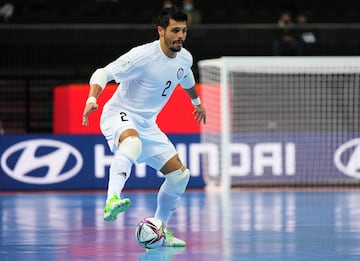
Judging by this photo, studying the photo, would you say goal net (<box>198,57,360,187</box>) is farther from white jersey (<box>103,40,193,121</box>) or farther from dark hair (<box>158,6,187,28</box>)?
dark hair (<box>158,6,187,28</box>)

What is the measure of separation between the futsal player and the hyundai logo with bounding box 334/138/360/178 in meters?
8.55

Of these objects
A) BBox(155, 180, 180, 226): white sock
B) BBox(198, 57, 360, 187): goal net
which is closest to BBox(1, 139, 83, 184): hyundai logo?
BBox(198, 57, 360, 187): goal net

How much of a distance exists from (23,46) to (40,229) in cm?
930

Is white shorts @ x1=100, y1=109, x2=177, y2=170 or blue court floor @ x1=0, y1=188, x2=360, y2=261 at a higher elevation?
white shorts @ x1=100, y1=109, x2=177, y2=170

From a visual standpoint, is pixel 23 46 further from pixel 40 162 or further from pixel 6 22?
pixel 40 162

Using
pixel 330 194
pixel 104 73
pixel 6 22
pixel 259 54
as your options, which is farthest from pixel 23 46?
pixel 104 73

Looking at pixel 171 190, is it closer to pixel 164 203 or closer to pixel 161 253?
pixel 164 203

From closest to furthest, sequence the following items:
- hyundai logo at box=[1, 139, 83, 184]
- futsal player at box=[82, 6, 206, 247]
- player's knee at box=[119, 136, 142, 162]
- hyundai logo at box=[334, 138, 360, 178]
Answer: player's knee at box=[119, 136, 142, 162]
futsal player at box=[82, 6, 206, 247]
hyundai logo at box=[1, 139, 83, 184]
hyundai logo at box=[334, 138, 360, 178]

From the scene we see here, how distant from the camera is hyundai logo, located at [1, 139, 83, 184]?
1587 centimetres

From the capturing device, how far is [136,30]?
18984 mm

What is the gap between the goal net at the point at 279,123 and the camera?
15.9 m

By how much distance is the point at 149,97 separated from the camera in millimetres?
7938

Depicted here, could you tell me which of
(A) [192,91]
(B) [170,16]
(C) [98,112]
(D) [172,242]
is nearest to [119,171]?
(D) [172,242]

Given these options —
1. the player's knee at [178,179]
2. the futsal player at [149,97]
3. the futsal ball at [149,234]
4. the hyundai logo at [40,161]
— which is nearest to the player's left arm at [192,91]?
the futsal player at [149,97]
